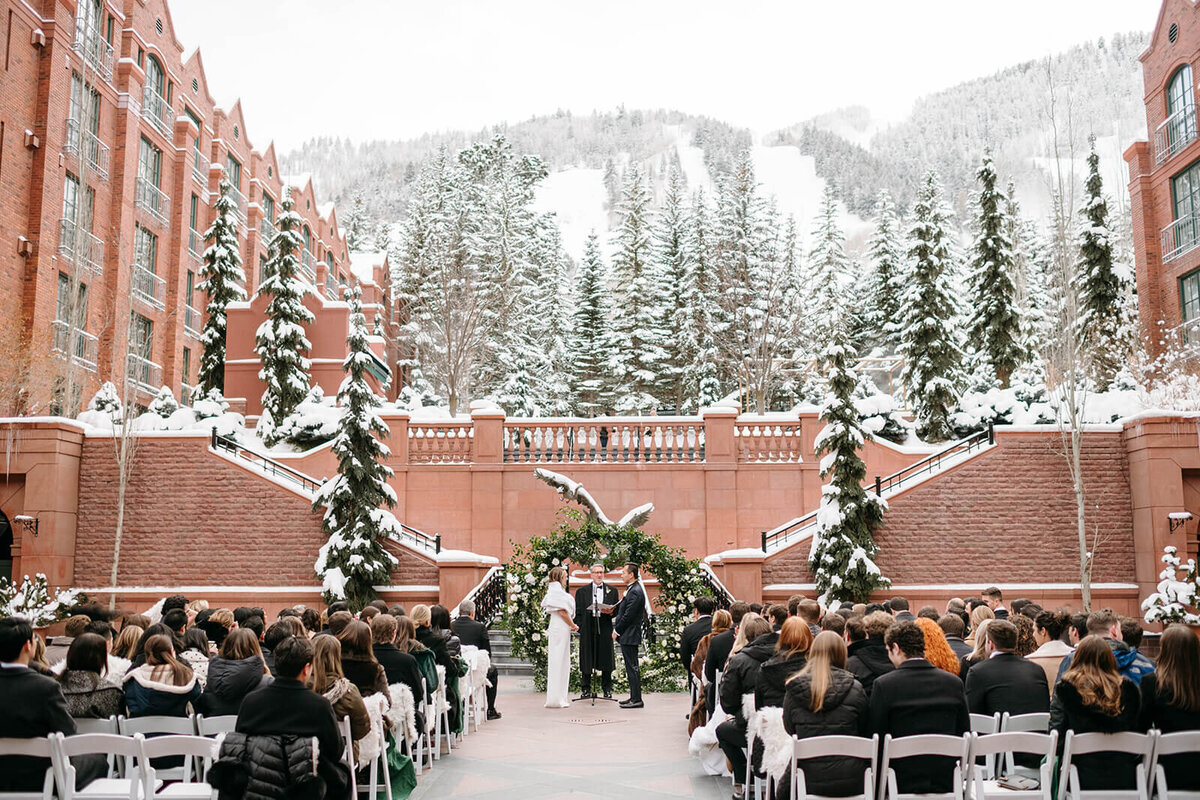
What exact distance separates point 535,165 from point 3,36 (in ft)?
146

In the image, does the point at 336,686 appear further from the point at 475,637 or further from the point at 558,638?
the point at 558,638

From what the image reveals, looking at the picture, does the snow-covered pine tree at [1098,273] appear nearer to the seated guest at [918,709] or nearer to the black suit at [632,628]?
the black suit at [632,628]

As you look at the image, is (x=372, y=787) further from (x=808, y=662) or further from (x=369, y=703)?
(x=808, y=662)

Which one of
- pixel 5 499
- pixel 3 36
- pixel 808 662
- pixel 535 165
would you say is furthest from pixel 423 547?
pixel 535 165

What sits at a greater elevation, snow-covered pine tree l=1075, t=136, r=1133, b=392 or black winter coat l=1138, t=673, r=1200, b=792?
snow-covered pine tree l=1075, t=136, r=1133, b=392

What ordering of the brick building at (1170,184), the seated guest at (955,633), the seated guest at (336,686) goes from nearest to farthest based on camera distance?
the seated guest at (336,686) < the seated guest at (955,633) < the brick building at (1170,184)

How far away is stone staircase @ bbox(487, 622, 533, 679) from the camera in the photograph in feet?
65.1

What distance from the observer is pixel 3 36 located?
28125 millimetres

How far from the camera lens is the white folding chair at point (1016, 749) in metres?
6.53

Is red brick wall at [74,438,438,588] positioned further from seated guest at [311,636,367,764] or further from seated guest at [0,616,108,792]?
seated guest at [0,616,108,792]

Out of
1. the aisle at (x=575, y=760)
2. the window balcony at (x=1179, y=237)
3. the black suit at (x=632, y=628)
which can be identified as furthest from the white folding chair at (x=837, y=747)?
the window balcony at (x=1179, y=237)

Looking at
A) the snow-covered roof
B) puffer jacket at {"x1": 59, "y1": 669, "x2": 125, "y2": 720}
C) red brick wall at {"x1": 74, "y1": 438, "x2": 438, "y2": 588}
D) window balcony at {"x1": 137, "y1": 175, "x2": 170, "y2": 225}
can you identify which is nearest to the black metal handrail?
red brick wall at {"x1": 74, "y1": 438, "x2": 438, "y2": 588}

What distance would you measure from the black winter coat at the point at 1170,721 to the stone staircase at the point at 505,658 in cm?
1398

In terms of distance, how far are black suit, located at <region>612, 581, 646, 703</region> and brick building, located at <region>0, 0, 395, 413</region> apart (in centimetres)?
1354
